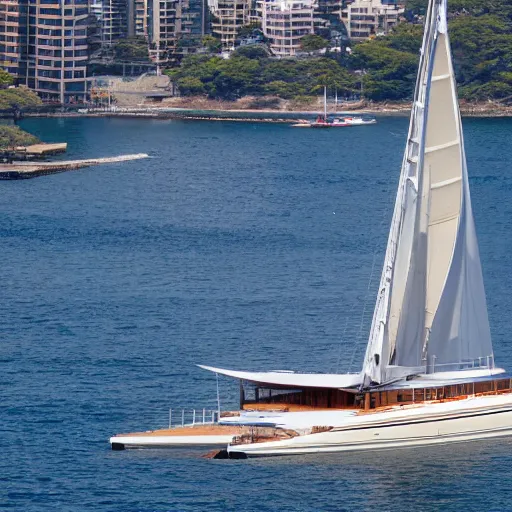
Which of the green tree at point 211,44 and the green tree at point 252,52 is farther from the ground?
the green tree at point 211,44

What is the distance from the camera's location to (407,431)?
46.4m

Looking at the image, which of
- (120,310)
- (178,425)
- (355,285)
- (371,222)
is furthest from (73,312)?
(371,222)

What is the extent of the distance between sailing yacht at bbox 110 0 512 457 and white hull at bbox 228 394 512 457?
2cm

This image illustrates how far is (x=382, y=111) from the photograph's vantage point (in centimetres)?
17000

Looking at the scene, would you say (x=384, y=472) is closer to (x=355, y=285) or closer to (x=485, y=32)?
(x=355, y=285)

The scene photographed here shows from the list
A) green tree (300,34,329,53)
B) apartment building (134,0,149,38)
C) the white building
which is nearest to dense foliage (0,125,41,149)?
green tree (300,34,329,53)

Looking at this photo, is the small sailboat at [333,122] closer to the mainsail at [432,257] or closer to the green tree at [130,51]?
the green tree at [130,51]

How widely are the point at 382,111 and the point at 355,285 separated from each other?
334 feet

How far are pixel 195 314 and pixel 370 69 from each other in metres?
117

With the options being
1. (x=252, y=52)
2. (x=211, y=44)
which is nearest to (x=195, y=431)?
(x=252, y=52)

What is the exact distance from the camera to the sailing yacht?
46562 mm

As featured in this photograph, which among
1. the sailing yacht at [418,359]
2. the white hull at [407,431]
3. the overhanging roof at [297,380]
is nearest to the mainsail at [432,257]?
the sailing yacht at [418,359]

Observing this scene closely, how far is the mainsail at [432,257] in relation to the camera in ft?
156

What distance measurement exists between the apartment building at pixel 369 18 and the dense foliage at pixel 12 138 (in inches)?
2831
